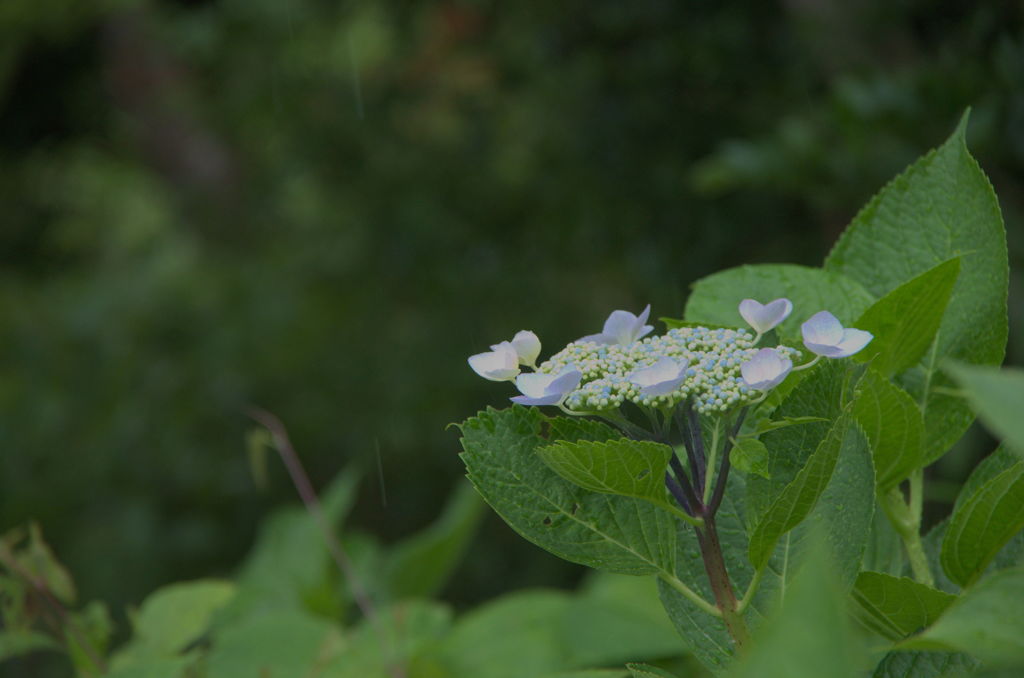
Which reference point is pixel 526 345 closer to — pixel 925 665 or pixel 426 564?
pixel 925 665

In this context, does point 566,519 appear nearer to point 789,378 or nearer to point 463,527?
point 789,378

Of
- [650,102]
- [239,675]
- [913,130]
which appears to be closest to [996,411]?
[239,675]

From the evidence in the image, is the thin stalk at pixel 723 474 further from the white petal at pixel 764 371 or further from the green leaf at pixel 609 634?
the green leaf at pixel 609 634

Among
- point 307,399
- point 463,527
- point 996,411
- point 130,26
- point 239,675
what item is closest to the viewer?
point 996,411

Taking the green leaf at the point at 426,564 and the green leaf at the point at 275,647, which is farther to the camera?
the green leaf at the point at 426,564

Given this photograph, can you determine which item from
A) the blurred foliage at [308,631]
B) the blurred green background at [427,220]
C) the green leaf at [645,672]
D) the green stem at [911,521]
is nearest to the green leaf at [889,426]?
the green stem at [911,521]

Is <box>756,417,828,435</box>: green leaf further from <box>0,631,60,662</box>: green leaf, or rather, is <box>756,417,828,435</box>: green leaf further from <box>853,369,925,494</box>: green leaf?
<box>0,631,60,662</box>: green leaf
